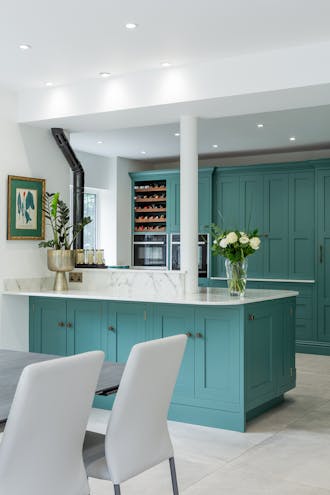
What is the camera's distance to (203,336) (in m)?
4.61

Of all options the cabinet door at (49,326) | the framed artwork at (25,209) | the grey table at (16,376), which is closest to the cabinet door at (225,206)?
the framed artwork at (25,209)

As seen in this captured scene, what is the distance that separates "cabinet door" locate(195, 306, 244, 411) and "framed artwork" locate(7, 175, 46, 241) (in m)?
1.81

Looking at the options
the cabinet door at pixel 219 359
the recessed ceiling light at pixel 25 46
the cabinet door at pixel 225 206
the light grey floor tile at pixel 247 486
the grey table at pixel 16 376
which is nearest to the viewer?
the grey table at pixel 16 376

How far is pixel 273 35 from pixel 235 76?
0.51 m

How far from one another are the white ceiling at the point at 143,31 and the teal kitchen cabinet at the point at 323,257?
3503mm

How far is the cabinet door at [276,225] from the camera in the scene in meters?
7.94

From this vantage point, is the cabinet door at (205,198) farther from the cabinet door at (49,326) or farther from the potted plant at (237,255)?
the potted plant at (237,255)

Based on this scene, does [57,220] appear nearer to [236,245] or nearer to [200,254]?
[236,245]

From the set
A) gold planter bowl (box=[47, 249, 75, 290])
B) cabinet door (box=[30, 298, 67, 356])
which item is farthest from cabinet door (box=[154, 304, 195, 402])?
gold planter bowl (box=[47, 249, 75, 290])

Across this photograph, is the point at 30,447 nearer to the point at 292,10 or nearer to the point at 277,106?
the point at 292,10

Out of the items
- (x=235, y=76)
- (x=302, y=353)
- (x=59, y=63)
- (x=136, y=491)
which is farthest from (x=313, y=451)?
(x=302, y=353)

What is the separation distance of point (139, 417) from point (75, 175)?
3741mm

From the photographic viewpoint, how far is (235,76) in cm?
454

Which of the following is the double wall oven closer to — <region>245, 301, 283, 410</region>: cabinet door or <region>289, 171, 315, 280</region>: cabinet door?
<region>289, 171, 315, 280</region>: cabinet door
